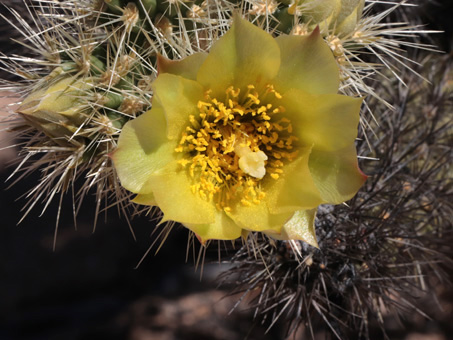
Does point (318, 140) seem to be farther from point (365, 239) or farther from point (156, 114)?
point (365, 239)

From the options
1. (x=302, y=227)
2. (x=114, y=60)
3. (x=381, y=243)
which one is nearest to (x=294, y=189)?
(x=302, y=227)

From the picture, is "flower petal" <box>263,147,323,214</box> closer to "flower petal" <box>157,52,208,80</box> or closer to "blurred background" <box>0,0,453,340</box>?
Result: "flower petal" <box>157,52,208,80</box>

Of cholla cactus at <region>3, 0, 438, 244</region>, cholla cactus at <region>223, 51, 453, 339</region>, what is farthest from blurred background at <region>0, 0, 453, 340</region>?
cholla cactus at <region>3, 0, 438, 244</region>

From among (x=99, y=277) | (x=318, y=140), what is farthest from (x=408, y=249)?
(x=99, y=277)

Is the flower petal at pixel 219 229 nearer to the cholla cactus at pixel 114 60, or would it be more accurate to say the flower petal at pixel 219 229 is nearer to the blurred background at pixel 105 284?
the cholla cactus at pixel 114 60

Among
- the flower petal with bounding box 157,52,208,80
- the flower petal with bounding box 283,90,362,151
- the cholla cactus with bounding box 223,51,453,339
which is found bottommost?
the cholla cactus with bounding box 223,51,453,339

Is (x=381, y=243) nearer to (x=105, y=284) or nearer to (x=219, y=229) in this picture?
(x=219, y=229)
